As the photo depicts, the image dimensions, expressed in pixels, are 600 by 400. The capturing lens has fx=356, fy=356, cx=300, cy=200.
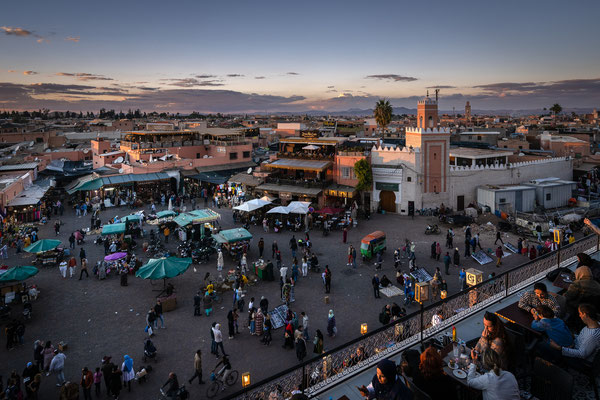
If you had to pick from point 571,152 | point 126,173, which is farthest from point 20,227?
point 571,152

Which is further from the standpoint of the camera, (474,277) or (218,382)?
(474,277)

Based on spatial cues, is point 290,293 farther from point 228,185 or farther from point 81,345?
point 228,185

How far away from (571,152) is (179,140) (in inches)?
1823

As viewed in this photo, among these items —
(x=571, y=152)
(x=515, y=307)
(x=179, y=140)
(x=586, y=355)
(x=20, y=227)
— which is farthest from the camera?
(x=179, y=140)

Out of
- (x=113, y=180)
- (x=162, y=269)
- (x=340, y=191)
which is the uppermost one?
(x=113, y=180)

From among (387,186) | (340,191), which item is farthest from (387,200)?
(340,191)

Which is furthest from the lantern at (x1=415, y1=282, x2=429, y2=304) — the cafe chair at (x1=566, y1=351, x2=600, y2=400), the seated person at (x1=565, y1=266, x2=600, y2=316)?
the cafe chair at (x1=566, y1=351, x2=600, y2=400)

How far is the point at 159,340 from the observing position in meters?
12.0

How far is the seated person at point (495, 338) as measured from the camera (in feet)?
15.6

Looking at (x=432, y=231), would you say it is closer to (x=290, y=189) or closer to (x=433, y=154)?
(x=433, y=154)

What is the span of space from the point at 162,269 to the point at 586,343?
541 inches

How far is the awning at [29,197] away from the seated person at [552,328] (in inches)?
1232

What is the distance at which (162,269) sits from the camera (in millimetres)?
14703

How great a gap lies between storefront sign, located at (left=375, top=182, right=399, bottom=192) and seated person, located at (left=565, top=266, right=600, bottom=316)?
22.9 meters
